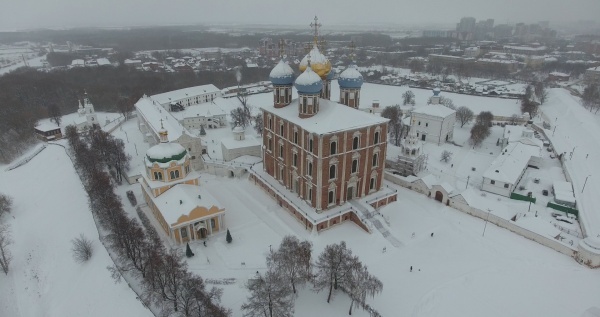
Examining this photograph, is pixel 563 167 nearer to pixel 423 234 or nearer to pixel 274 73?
pixel 423 234

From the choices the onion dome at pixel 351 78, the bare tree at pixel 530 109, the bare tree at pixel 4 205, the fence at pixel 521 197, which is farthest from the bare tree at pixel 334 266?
the bare tree at pixel 530 109

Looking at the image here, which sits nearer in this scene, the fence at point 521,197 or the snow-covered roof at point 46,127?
the fence at point 521,197

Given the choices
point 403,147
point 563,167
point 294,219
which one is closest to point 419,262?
point 294,219

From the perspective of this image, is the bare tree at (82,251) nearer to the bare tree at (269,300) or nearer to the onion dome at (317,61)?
the bare tree at (269,300)

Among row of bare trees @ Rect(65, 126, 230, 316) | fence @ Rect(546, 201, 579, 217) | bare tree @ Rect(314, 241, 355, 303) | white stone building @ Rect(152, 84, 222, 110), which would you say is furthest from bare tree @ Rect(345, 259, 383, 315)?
white stone building @ Rect(152, 84, 222, 110)

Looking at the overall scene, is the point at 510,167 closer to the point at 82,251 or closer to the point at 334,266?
the point at 334,266

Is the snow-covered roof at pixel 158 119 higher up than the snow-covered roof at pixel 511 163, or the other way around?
the snow-covered roof at pixel 158 119
